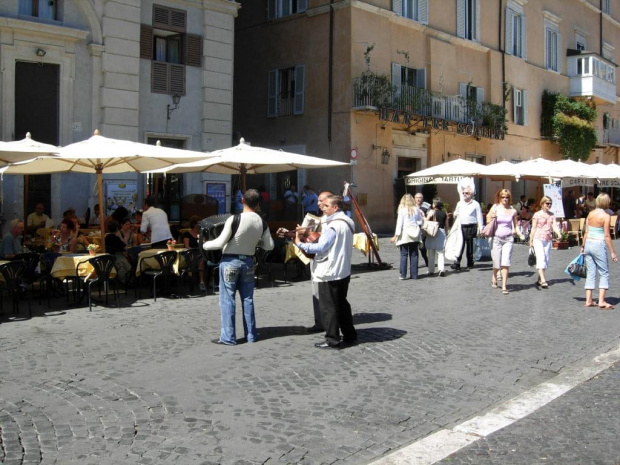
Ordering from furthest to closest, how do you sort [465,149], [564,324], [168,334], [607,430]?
1. [465,149]
2. [564,324]
3. [168,334]
4. [607,430]

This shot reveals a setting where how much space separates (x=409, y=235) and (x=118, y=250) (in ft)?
18.0

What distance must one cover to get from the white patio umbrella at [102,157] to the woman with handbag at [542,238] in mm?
6000

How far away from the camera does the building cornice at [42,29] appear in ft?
56.6

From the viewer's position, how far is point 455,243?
1541cm

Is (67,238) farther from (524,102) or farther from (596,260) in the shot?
Result: (524,102)

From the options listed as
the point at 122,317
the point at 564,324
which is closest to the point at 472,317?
the point at 564,324

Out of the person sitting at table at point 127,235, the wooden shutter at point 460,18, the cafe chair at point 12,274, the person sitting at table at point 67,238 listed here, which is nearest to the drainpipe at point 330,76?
Result: the wooden shutter at point 460,18

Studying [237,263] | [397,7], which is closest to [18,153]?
[237,263]

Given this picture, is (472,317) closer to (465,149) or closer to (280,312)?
(280,312)

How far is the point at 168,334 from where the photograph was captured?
8562mm

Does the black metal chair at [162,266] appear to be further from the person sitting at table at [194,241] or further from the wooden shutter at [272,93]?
the wooden shutter at [272,93]

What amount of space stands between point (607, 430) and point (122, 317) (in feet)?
21.1

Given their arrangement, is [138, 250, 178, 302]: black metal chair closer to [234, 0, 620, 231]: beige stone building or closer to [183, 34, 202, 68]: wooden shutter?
[183, 34, 202, 68]: wooden shutter

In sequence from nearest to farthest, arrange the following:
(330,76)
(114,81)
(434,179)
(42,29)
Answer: (42,29)
(114,81)
(434,179)
(330,76)
